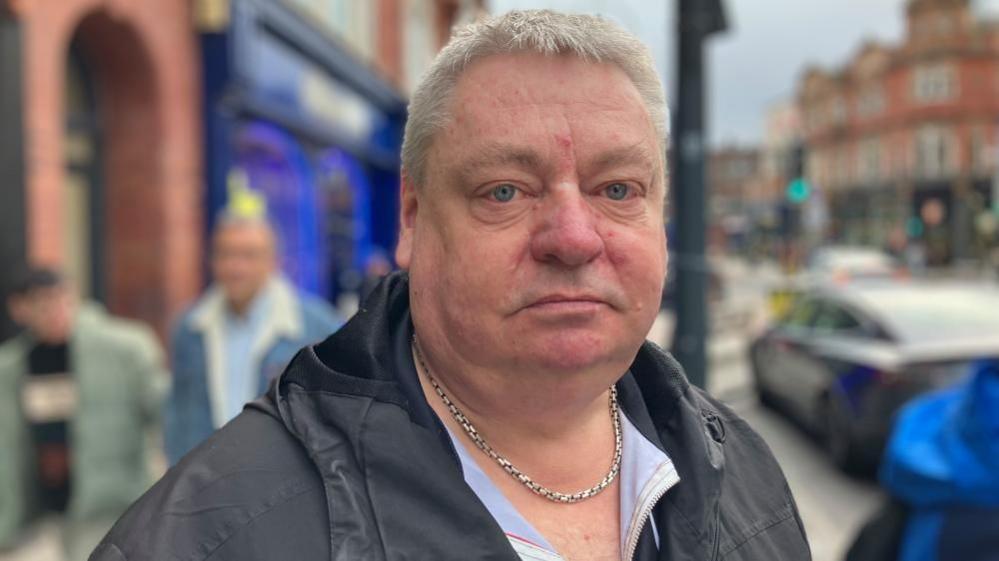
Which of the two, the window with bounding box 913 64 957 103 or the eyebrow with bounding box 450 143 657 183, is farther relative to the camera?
Answer: the window with bounding box 913 64 957 103

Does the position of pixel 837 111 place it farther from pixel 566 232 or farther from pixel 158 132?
pixel 566 232

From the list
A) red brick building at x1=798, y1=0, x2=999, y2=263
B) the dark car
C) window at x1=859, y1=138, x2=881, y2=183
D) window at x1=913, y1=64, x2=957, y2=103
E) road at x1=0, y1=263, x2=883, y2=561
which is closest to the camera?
road at x1=0, y1=263, x2=883, y2=561

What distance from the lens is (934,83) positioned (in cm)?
5153

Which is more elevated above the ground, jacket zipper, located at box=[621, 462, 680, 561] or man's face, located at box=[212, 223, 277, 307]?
man's face, located at box=[212, 223, 277, 307]

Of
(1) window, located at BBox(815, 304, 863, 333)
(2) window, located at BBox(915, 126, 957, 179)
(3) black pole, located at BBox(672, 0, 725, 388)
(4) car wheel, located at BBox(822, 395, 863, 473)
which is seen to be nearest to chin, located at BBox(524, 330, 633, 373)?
(3) black pole, located at BBox(672, 0, 725, 388)

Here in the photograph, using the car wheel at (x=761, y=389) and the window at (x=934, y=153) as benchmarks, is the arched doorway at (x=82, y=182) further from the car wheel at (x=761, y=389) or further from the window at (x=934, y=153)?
the window at (x=934, y=153)

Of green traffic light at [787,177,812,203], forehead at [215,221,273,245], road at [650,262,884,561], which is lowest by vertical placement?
road at [650,262,884,561]

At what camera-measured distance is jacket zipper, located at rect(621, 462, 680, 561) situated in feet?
4.86

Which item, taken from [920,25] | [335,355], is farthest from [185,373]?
[920,25]

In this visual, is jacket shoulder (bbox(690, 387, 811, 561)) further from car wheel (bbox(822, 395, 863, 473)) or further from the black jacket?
car wheel (bbox(822, 395, 863, 473))

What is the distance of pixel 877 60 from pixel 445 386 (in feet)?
200

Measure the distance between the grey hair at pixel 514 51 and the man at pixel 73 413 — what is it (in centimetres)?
300

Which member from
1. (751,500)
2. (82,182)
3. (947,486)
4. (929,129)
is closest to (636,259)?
(751,500)

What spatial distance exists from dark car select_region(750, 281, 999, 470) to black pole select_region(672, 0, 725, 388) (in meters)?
1.27
